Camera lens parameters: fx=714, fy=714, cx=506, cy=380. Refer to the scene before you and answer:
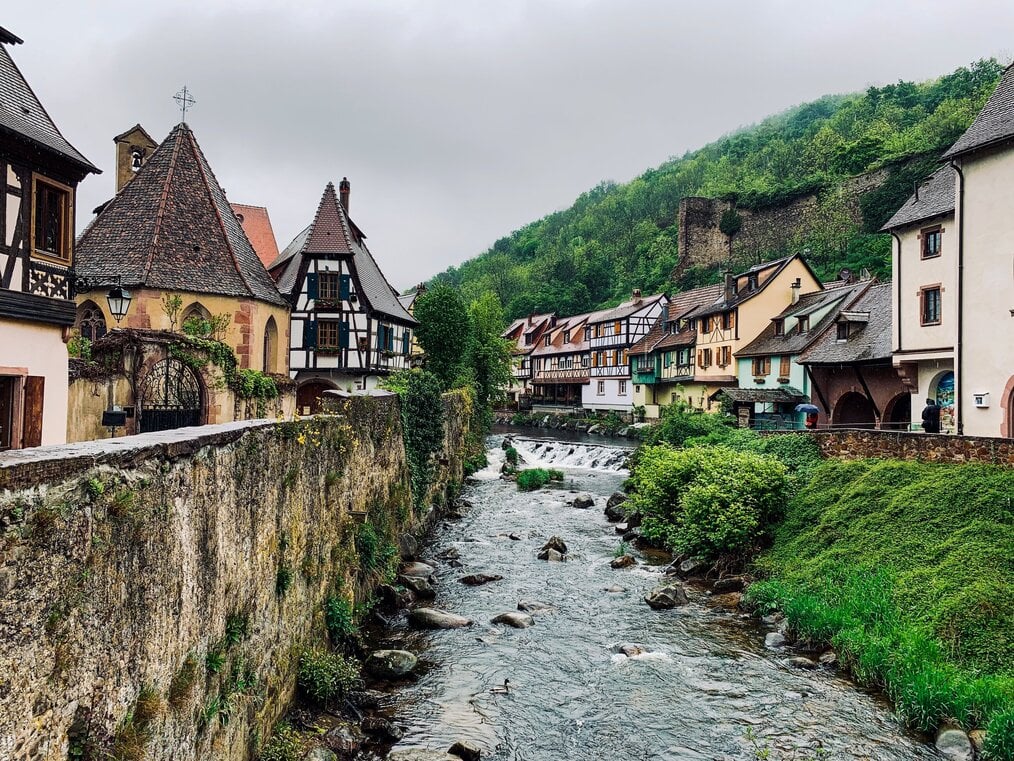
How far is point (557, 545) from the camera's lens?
20.4m

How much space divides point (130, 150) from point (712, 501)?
86.0 ft

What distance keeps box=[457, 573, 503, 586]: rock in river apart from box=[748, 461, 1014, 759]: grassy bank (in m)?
6.00

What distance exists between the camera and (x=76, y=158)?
43.5 ft

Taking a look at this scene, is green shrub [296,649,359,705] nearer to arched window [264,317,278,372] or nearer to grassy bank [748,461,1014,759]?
grassy bank [748,461,1014,759]

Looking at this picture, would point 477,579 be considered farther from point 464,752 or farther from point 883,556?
point 883,556

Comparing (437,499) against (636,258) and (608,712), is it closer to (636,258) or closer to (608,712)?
(608,712)

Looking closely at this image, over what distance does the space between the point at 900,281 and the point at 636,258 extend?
8400 cm

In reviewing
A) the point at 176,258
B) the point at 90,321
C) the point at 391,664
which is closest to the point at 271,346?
the point at 176,258

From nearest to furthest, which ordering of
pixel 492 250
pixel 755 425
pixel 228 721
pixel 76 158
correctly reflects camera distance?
pixel 228 721 < pixel 76 158 < pixel 755 425 < pixel 492 250

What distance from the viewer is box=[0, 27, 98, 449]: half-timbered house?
39.5ft

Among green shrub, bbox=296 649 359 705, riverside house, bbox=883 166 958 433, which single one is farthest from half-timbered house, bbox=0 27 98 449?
riverside house, bbox=883 166 958 433

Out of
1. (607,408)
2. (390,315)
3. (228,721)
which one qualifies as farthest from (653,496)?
(607,408)

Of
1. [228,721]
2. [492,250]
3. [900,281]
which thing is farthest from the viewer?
[492,250]

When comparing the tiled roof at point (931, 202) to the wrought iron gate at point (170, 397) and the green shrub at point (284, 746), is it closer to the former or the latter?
the wrought iron gate at point (170, 397)
